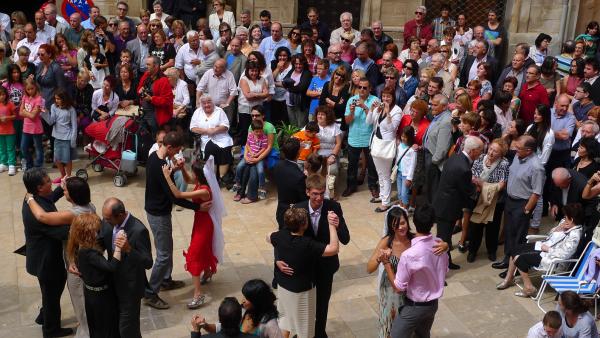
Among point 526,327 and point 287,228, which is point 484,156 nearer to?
point 526,327

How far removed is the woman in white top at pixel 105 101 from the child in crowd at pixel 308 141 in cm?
291

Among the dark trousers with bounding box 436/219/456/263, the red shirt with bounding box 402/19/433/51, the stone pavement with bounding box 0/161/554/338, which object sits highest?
the red shirt with bounding box 402/19/433/51

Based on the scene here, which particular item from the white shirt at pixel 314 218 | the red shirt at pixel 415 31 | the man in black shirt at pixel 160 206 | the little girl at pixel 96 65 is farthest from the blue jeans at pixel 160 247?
the red shirt at pixel 415 31

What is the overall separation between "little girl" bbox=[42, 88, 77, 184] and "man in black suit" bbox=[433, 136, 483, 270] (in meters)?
5.20

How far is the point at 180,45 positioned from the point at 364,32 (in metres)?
3.14

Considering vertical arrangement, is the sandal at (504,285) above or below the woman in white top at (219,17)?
below

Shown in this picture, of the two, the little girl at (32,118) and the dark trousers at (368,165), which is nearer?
the dark trousers at (368,165)

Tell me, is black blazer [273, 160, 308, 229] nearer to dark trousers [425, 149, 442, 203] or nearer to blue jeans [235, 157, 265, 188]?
dark trousers [425, 149, 442, 203]

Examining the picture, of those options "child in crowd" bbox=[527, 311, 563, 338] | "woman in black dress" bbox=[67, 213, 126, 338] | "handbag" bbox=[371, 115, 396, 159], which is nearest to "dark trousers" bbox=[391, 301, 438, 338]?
"child in crowd" bbox=[527, 311, 563, 338]

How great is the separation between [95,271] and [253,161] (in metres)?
4.42

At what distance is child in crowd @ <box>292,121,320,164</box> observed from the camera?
961 centimetres

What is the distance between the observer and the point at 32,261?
21.0ft

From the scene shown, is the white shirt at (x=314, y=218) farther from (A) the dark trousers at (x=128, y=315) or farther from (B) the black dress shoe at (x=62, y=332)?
(B) the black dress shoe at (x=62, y=332)

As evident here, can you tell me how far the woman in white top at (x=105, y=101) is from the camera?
34.8ft
